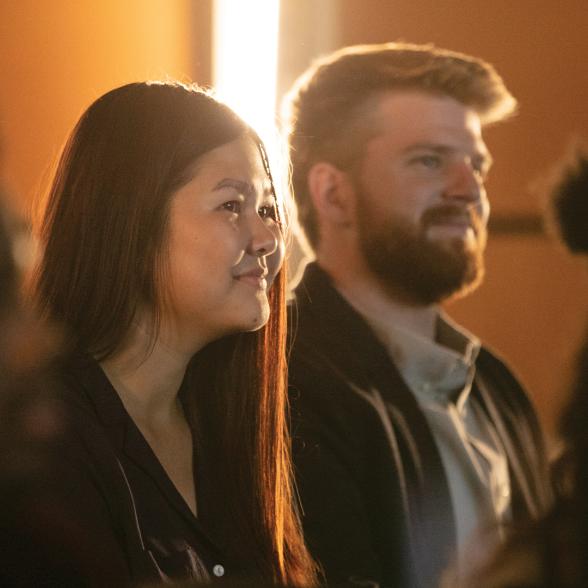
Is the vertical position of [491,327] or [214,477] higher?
[491,327]

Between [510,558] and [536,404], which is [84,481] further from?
[536,404]

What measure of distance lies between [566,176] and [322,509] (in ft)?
1.70

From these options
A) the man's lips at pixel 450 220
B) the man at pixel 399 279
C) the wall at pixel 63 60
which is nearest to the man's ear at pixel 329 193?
the man at pixel 399 279

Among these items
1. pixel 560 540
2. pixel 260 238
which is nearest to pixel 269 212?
pixel 260 238

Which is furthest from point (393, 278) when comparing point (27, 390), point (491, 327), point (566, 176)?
point (27, 390)

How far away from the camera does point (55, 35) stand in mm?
1284

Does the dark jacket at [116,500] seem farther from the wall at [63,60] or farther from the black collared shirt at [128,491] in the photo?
the wall at [63,60]

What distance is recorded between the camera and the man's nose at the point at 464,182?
1350 millimetres

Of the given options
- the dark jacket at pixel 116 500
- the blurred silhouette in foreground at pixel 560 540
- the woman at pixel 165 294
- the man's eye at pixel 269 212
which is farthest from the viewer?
the man's eye at pixel 269 212

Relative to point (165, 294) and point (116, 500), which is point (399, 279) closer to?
point (165, 294)

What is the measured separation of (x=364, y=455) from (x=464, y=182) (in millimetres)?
370

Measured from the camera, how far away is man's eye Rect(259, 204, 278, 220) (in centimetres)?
126

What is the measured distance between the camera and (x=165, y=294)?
3.96ft

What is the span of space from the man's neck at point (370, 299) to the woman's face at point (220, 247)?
14cm
